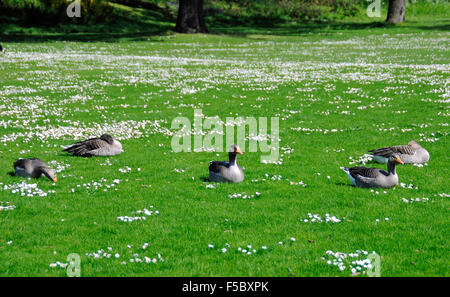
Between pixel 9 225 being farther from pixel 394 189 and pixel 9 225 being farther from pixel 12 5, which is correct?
pixel 12 5

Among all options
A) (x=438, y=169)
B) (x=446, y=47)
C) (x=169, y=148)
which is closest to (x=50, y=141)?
(x=169, y=148)

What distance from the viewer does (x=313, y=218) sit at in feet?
35.2

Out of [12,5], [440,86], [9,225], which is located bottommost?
[9,225]

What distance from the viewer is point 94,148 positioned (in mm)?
15859

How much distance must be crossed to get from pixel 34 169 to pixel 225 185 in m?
5.24

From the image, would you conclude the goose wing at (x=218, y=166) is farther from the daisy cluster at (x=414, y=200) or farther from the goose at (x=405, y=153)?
the goose at (x=405, y=153)

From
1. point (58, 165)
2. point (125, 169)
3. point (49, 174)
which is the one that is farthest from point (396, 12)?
point (49, 174)

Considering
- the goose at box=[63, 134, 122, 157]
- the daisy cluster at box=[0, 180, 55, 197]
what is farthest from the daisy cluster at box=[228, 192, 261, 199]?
the goose at box=[63, 134, 122, 157]

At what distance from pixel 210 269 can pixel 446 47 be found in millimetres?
51034

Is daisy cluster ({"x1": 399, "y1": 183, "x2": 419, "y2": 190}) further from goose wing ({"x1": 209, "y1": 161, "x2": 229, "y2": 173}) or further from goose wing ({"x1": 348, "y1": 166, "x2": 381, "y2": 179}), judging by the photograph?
goose wing ({"x1": 209, "y1": 161, "x2": 229, "y2": 173})

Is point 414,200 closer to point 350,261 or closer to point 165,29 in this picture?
point 350,261

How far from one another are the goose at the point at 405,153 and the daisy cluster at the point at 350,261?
5997 millimetres

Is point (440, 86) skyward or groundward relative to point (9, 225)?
skyward

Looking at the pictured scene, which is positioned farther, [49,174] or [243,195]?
[49,174]
